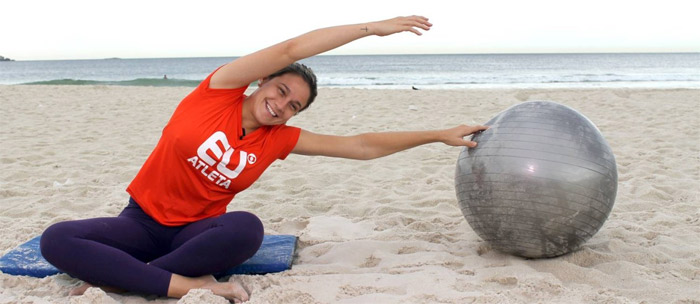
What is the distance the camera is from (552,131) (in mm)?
3059

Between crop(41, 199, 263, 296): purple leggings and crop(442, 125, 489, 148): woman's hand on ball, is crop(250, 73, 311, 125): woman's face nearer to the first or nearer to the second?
crop(41, 199, 263, 296): purple leggings

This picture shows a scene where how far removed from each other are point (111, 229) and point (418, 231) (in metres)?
2.05

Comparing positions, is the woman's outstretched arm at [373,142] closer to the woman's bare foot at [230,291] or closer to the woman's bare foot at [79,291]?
the woman's bare foot at [230,291]

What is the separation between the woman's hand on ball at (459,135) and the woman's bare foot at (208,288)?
1390 mm

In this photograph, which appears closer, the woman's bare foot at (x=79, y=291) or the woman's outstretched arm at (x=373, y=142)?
the woman's bare foot at (x=79, y=291)

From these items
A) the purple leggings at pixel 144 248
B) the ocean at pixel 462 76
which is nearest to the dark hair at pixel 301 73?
the purple leggings at pixel 144 248

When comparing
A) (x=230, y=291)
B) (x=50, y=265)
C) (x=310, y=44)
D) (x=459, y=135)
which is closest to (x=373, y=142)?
(x=459, y=135)

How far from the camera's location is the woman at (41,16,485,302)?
9.22 feet

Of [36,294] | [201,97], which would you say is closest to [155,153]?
[201,97]

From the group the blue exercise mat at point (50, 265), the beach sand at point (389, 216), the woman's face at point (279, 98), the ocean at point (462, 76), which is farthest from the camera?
the ocean at point (462, 76)

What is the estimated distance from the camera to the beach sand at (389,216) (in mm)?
2895

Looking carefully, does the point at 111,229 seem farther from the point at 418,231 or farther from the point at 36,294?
the point at 418,231

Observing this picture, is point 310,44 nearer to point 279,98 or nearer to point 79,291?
point 279,98

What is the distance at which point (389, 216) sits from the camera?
14.6 ft
